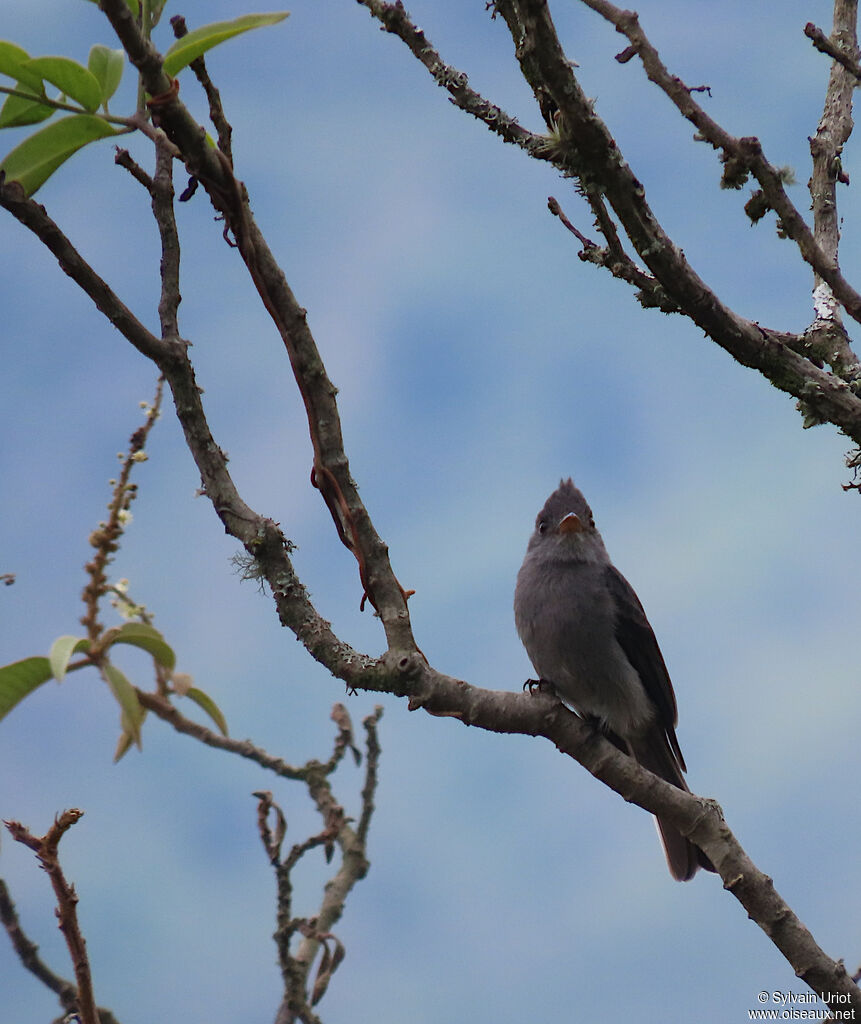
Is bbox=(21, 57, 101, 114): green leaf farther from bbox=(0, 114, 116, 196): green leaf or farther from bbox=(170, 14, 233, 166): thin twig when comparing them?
bbox=(170, 14, 233, 166): thin twig

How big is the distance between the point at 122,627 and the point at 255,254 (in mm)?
1059

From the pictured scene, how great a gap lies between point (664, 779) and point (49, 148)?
12.8ft

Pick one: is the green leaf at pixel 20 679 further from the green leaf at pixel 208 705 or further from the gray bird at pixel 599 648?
the gray bird at pixel 599 648

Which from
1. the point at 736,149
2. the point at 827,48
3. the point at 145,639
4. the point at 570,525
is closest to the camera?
the point at 145,639

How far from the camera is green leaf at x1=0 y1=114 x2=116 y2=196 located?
2662 millimetres

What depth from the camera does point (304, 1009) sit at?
144 inches

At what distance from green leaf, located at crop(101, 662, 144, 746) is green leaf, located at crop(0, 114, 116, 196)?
129cm

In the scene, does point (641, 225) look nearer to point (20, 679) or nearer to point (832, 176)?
point (832, 176)

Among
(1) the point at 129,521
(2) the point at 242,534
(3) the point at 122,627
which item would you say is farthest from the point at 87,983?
(2) the point at 242,534

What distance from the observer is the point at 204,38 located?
8.41ft

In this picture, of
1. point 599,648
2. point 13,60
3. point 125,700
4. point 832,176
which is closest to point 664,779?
point 599,648

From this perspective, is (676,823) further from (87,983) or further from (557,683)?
(87,983)

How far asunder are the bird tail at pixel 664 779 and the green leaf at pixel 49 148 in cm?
370

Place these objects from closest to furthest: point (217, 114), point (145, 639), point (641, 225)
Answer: point (145, 639)
point (217, 114)
point (641, 225)
